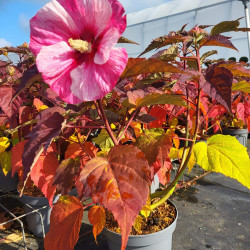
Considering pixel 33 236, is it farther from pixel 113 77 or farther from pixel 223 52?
pixel 223 52

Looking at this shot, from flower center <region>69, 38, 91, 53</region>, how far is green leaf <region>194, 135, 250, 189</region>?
0.41 meters

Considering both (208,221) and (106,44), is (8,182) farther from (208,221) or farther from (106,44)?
(106,44)

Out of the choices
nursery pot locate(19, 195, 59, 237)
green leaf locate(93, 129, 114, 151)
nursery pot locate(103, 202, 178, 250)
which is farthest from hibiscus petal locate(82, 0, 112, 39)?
nursery pot locate(19, 195, 59, 237)

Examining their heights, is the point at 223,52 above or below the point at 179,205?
above

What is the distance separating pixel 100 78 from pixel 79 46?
72 millimetres

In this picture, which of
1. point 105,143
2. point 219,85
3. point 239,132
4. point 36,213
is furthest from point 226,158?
point 239,132

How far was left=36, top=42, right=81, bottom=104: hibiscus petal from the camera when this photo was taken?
383 millimetres

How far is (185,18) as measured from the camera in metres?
9.74

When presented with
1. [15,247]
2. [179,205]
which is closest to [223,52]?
[179,205]

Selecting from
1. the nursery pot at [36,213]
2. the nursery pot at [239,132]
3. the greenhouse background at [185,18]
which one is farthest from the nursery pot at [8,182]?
the greenhouse background at [185,18]

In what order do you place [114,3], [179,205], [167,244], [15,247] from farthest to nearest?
[179,205] < [15,247] < [167,244] < [114,3]

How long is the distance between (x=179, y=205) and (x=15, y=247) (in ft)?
2.81

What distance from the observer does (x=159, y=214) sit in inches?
33.9

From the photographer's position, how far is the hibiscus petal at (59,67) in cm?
38
